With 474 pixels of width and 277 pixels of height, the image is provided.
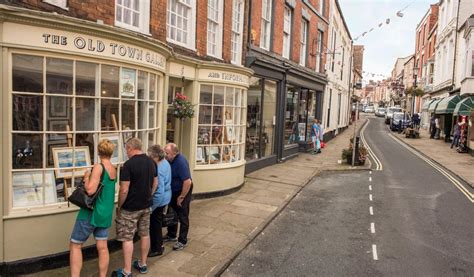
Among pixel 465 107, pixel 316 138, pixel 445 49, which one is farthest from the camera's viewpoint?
pixel 445 49

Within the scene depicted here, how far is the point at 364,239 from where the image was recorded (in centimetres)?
744

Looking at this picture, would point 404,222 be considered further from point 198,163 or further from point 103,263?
point 103,263

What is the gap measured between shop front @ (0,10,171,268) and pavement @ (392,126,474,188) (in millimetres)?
11858

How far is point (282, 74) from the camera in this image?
51.8 ft

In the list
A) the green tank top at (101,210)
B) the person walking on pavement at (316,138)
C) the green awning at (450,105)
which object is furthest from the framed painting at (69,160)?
the green awning at (450,105)

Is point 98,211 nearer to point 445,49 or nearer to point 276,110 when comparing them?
point 276,110

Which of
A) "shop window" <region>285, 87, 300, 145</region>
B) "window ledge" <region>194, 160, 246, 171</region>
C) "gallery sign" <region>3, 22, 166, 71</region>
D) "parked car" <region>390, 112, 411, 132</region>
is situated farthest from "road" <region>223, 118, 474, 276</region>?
"parked car" <region>390, 112, 411, 132</region>

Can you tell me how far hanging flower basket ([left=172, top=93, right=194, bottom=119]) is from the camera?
28.1 feet

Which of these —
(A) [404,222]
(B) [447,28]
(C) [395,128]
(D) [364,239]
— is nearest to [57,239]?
(D) [364,239]

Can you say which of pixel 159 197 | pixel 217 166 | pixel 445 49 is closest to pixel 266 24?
pixel 217 166

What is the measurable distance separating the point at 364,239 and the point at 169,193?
3.90 metres

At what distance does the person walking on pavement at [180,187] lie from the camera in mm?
6355

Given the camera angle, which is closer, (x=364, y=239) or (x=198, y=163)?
(x=364, y=239)

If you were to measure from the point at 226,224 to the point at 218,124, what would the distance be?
3.14m
